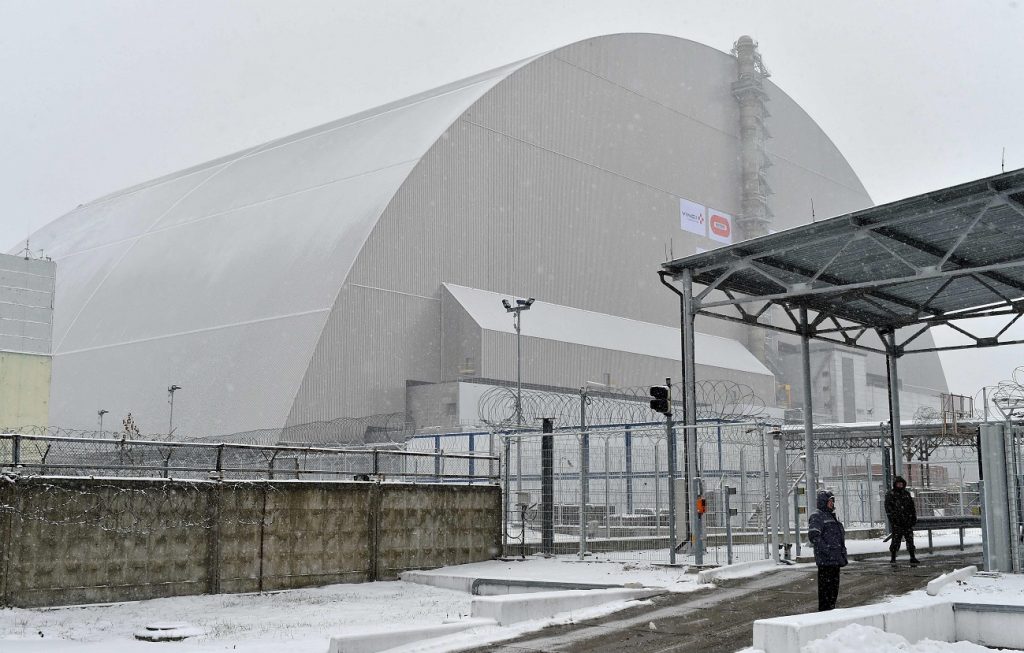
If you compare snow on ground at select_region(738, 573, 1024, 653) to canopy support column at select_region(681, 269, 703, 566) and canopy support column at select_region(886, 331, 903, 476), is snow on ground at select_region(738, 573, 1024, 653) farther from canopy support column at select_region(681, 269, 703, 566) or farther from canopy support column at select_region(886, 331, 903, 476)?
canopy support column at select_region(886, 331, 903, 476)

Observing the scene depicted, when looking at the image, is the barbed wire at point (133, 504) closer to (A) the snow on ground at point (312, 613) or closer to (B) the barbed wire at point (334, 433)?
(A) the snow on ground at point (312, 613)

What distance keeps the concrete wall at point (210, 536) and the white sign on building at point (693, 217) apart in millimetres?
40386

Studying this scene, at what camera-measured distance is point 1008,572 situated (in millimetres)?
16094

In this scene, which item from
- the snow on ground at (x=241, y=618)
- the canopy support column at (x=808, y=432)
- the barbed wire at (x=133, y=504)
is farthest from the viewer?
the canopy support column at (x=808, y=432)

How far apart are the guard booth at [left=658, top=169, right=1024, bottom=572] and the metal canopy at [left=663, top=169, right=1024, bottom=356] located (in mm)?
23

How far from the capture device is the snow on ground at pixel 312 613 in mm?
12586

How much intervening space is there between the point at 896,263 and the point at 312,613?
578 inches

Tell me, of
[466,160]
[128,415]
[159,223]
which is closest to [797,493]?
[466,160]

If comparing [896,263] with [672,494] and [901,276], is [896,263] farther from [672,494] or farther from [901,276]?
[672,494]

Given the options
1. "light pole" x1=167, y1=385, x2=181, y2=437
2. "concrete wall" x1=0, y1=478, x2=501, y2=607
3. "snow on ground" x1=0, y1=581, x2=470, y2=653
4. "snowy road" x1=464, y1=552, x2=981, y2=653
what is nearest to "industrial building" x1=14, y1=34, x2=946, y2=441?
"light pole" x1=167, y1=385, x2=181, y2=437

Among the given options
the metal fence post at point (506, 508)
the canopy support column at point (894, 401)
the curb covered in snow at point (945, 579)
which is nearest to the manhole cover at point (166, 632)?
the curb covered in snow at point (945, 579)

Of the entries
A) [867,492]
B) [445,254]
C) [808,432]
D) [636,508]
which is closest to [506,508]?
[808,432]

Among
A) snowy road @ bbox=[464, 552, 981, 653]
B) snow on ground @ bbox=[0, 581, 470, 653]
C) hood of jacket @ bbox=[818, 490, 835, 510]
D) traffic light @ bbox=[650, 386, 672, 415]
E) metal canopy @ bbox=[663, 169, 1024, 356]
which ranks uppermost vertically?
metal canopy @ bbox=[663, 169, 1024, 356]

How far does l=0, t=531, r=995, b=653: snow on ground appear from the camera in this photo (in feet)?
41.3
